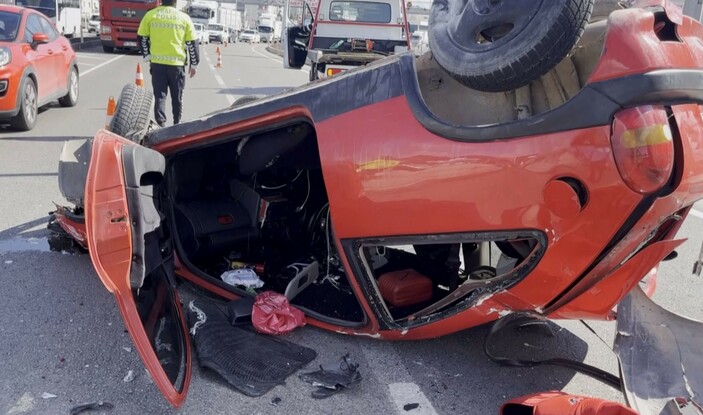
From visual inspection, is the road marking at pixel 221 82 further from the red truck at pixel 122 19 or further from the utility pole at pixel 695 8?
the utility pole at pixel 695 8

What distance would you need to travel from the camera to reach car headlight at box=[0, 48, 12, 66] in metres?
7.71

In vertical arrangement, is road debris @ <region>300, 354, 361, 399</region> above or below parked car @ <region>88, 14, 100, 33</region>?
above

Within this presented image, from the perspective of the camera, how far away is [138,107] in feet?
12.5

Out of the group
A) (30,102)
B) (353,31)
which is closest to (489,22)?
(30,102)

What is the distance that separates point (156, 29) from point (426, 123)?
645cm

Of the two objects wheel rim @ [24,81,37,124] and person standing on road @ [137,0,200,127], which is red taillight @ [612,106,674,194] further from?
wheel rim @ [24,81,37,124]

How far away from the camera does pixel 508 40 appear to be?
2219 millimetres

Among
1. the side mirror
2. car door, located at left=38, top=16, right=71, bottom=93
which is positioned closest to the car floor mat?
the side mirror

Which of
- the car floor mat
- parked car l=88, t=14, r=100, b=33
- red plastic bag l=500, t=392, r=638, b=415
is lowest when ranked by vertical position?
parked car l=88, t=14, r=100, b=33

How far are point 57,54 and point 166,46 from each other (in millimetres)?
2561

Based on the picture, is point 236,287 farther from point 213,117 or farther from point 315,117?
point 315,117

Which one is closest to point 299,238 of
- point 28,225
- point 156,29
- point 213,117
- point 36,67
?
point 213,117

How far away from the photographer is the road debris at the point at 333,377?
2.74 metres

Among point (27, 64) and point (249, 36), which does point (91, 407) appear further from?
point (249, 36)
